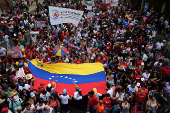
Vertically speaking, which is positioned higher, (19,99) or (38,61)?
(38,61)

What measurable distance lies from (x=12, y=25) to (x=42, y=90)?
9783 millimetres

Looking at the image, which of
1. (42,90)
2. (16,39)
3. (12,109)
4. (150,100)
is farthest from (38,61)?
(150,100)

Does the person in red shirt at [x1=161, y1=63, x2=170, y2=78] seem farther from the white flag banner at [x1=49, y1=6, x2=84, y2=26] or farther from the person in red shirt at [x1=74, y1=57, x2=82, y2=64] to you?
the white flag banner at [x1=49, y1=6, x2=84, y2=26]

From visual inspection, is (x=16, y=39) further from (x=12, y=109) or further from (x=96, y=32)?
(x=12, y=109)

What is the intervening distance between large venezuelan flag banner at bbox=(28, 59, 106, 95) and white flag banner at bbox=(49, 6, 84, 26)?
11.7 feet

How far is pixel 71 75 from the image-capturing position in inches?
352

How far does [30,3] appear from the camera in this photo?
27.8 metres

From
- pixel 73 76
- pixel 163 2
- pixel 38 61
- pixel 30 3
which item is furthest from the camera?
pixel 30 3

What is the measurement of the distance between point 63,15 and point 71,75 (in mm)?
4820

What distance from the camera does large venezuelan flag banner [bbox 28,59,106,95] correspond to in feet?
26.9

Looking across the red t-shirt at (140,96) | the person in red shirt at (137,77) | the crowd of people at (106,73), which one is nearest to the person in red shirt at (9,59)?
the crowd of people at (106,73)

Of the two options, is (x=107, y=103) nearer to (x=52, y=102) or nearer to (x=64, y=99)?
(x=64, y=99)

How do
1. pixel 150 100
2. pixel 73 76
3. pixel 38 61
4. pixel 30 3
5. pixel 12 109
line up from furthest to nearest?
1. pixel 30 3
2. pixel 38 61
3. pixel 73 76
4. pixel 150 100
5. pixel 12 109

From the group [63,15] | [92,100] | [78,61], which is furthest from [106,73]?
[63,15]
